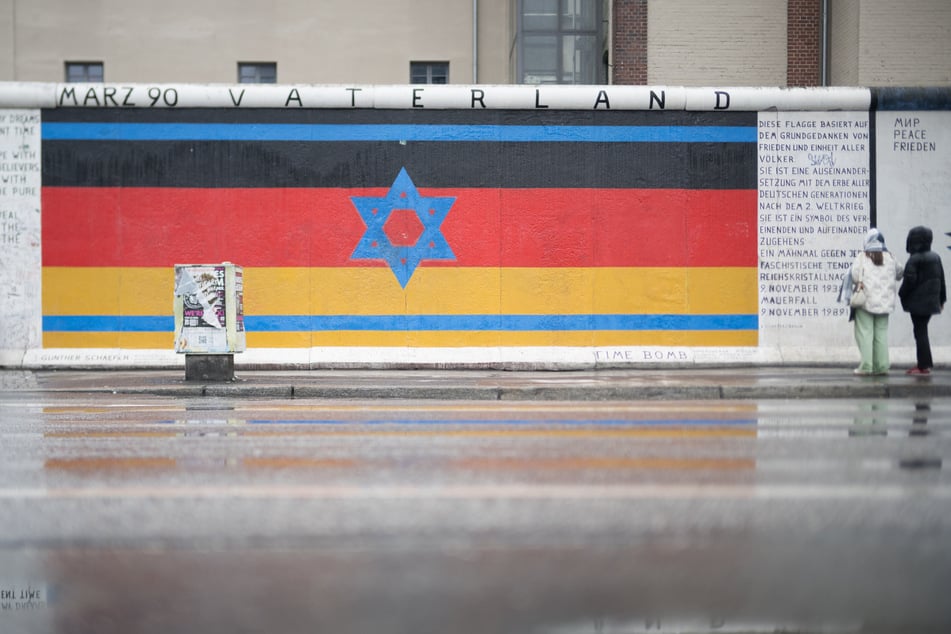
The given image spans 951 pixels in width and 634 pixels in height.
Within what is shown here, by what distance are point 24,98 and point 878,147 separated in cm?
1392

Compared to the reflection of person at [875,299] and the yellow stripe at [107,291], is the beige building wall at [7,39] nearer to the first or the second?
the yellow stripe at [107,291]

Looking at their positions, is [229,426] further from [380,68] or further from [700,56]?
[380,68]

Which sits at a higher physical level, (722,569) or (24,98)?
(24,98)

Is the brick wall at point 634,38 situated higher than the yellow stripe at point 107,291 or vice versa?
the brick wall at point 634,38

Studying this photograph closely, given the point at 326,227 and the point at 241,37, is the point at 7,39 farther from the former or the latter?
the point at 326,227

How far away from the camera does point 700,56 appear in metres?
21.0

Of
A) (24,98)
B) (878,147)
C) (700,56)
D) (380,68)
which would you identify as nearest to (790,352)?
(878,147)

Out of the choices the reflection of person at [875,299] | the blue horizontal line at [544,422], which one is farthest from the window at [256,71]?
the blue horizontal line at [544,422]

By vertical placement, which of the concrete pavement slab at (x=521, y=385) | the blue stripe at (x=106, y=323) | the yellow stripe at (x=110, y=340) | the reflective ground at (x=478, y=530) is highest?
the blue stripe at (x=106, y=323)

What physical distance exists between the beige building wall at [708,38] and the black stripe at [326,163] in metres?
7.26

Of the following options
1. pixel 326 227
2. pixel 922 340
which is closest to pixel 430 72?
pixel 326 227

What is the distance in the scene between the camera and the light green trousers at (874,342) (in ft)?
39.1

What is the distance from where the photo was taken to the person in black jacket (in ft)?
39.5

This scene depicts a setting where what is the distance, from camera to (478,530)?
4.23m
